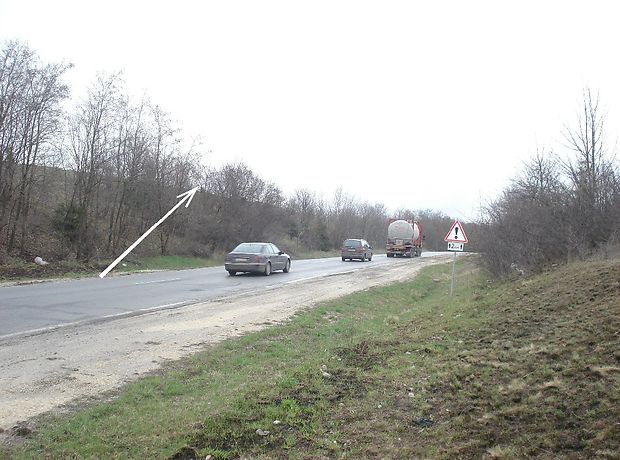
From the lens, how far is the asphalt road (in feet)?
35.4

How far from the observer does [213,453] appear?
Result: 418 cm

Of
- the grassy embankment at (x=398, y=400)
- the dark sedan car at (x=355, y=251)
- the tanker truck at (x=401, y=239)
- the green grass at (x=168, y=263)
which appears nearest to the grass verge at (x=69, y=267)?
the green grass at (x=168, y=263)

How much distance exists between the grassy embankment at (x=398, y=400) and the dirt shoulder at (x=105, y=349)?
0.55 metres

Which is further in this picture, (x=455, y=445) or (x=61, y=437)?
(x=61, y=437)

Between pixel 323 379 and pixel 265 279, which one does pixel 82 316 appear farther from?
pixel 265 279

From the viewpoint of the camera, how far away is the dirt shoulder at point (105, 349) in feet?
19.2

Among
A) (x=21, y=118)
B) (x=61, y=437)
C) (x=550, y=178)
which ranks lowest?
(x=61, y=437)

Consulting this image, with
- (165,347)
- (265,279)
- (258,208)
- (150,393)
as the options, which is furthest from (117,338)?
(258,208)

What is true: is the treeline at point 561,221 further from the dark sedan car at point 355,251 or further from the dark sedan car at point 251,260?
the dark sedan car at point 355,251

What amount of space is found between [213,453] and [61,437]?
1.51m

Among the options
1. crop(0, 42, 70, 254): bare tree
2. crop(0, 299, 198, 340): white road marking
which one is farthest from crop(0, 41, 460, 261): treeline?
crop(0, 299, 198, 340): white road marking

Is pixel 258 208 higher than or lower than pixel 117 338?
higher

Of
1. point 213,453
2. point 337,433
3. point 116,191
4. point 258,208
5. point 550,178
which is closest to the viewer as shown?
point 213,453

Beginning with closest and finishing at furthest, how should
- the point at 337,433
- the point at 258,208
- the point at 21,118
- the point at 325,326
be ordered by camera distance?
the point at 337,433
the point at 325,326
the point at 21,118
the point at 258,208
